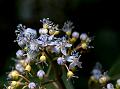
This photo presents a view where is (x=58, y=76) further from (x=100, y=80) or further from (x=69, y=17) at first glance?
(x=69, y=17)

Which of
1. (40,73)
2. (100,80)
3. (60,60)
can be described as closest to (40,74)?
(40,73)

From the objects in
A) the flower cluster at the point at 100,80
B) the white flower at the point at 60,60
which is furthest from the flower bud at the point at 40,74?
the flower cluster at the point at 100,80

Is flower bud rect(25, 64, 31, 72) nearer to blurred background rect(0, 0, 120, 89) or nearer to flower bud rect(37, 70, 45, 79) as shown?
flower bud rect(37, 70, 45, 79)

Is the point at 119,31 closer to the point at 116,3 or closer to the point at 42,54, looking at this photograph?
the point at 116,3

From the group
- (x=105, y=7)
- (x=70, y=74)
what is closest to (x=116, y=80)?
(x=70, y=74)

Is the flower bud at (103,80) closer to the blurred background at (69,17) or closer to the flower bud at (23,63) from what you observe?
the flower bud at (23,63)

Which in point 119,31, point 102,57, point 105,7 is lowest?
point 102,57
